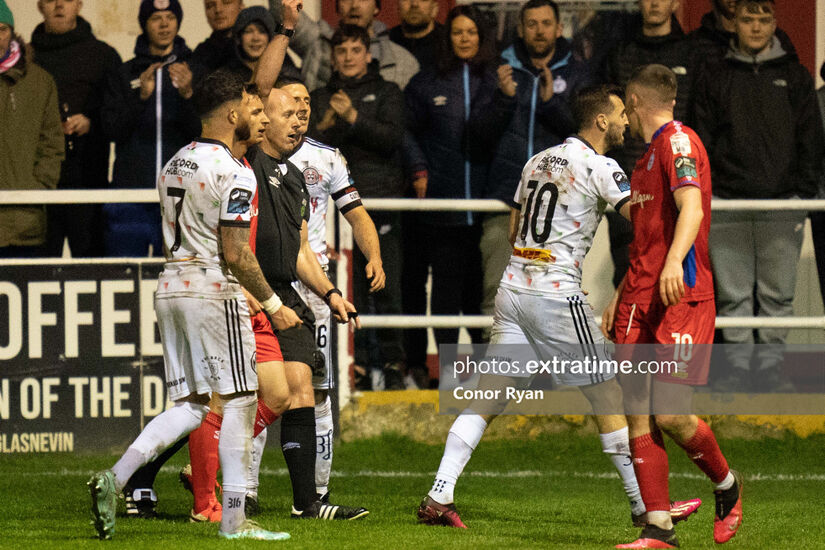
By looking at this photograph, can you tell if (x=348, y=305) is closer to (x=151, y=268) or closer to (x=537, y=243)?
(x=537, y=243)

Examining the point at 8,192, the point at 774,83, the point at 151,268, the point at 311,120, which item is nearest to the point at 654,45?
the point at 774,83

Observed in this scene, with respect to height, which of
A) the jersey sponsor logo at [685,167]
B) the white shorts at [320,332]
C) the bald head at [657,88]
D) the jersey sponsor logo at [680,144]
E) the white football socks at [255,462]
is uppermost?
the bald head at [657,88]

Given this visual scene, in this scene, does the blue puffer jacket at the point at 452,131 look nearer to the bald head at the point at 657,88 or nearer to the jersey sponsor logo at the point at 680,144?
the bald head at the point at 657,88

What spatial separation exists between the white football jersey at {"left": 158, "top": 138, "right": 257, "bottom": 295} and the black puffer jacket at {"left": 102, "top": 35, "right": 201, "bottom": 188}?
11.9 ft

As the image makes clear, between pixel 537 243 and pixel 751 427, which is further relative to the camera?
pixel 751 427

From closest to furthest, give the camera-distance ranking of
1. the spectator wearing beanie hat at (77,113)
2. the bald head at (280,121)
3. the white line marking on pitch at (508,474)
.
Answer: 1. the bald head at (280,121)
2. the white line marking on pitch at (508,474)
3. the spectator wearing beanie hat at (77,113)

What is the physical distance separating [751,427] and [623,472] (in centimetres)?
314

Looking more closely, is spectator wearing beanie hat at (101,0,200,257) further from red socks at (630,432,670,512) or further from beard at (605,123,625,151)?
red socks at (630,432,670,512)

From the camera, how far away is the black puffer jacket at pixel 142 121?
9.59 metres

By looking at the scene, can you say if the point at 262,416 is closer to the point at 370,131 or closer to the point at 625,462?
the point at 625,462

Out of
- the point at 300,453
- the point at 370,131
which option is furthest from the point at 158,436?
the point at 370,131

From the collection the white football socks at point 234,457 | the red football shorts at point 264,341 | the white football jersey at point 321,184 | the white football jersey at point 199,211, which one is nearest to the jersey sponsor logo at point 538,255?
the white football jersey at point 321,184

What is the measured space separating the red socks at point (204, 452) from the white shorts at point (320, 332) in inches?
32.1

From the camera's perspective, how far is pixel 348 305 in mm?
6711
